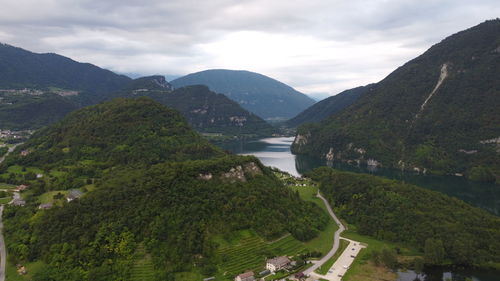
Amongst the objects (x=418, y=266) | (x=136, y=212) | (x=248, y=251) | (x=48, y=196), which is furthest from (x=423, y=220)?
(x=48, y=196)

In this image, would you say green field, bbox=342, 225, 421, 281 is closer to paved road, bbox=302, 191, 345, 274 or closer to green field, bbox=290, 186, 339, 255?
paved road, bbox=302, 191, 345, 274

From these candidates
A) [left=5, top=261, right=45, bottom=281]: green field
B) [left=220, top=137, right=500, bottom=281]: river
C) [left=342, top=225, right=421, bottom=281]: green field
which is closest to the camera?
[left=5, top=261, right=45, bottom=281]: green field

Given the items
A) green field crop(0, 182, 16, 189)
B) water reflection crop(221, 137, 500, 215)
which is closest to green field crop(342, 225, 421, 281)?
water reflection crop(221, 137, 500, 215)

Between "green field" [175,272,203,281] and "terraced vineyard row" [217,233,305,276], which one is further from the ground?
"terraced vineyard row" [217,233,305,276]

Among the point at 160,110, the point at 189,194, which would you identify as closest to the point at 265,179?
the point at 189,194

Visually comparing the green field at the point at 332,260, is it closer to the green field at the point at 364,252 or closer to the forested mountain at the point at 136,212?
the green field at the point at 364,252

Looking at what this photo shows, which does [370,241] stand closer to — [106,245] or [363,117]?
[106,245]

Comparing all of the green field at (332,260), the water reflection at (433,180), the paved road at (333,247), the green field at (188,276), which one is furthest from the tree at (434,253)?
the water reflection at (433,180)

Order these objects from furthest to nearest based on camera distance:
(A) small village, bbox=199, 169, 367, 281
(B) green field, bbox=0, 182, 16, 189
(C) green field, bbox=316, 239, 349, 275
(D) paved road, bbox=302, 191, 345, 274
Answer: (B) green field, bbox=0, 182, 16, 189, (D) paved road, bbox=302, 191, 345, 274, (C) green field, bbox=316, 239, 349, 275, (A) small village, bbox=199, 169, 367, 281
